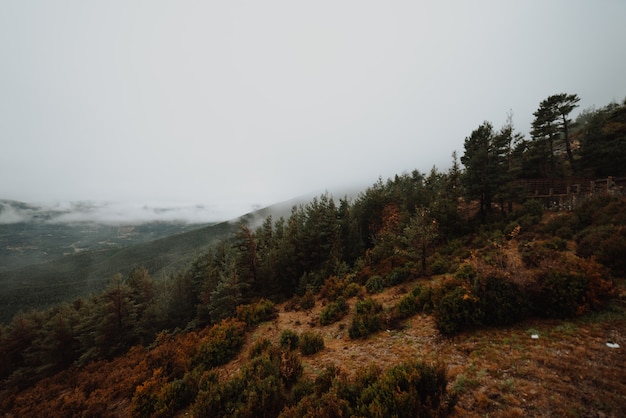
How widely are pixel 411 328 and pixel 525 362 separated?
13.6 ft

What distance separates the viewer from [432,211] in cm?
2480

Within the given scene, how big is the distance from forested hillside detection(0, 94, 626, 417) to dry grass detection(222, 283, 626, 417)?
4 cm

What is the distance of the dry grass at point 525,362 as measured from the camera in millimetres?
4414

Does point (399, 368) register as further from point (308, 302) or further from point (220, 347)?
point (308, 302)

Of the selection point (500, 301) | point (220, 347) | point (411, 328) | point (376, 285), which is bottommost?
point (220, 347)

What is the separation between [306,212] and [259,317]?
1995 cm

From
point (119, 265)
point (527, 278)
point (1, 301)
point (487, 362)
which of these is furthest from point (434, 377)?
point (119, 265)

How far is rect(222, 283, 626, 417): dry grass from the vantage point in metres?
4.41

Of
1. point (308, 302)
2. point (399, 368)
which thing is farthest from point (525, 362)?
point (308, 302)

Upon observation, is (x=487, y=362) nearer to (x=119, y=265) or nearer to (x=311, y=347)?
(x=311, y=347)

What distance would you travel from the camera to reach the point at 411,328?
948 centimetres

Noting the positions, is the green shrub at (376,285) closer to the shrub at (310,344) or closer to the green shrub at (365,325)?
the green shrub at (365,325)

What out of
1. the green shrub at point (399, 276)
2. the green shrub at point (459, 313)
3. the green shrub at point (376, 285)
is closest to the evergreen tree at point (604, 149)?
the green shrub at point (399, 276)

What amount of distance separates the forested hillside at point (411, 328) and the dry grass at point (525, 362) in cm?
4
